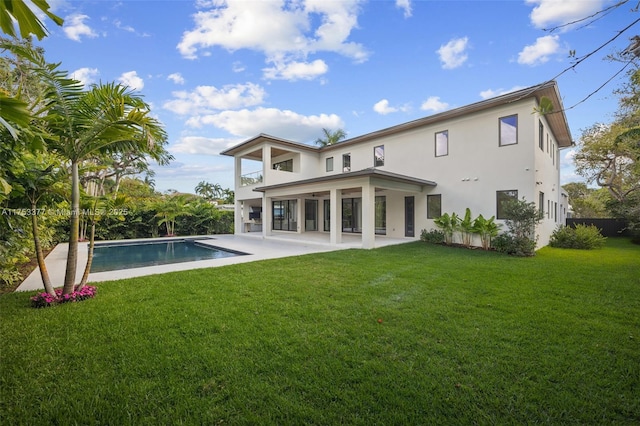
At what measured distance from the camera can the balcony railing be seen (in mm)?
20161

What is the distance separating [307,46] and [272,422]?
45.5 ft

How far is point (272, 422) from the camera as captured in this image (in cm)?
235

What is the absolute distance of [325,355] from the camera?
340 centimetres

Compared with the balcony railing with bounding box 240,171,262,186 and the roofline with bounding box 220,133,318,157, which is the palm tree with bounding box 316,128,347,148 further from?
the balcony railing with bounding box 240,171,262,186

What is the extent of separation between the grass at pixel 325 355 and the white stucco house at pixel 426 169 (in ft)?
24.0

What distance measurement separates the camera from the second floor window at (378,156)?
58.3ft

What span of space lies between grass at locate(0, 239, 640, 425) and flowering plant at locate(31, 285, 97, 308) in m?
0.18

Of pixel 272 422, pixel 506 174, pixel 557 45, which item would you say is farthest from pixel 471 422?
pixel 506 174

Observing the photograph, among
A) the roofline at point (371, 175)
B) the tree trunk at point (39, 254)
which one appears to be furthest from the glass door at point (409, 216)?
the tree trunk at point (39, 254)

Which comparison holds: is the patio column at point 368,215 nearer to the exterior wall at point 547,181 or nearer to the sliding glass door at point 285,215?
the exterior wall at point 547,181

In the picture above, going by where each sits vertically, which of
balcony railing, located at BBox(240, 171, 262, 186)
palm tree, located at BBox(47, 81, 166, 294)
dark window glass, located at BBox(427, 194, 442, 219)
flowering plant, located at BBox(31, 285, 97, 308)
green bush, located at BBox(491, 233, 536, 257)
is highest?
balcony railing, located at BBox(240, 171, 262, 186)

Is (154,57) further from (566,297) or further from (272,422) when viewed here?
(566,297)

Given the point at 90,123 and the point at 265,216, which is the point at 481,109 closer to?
the point at 265,216

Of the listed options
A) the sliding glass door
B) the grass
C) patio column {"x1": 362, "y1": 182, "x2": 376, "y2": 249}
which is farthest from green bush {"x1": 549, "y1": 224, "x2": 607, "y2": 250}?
the sliding glass door
